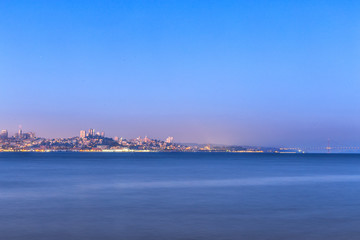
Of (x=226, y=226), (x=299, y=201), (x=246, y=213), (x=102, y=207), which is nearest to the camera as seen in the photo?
(x=226, y=226)

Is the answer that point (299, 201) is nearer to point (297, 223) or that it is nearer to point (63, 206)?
point (297, 223)

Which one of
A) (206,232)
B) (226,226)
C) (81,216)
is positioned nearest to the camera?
(206,232)

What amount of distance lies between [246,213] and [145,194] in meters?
11.3

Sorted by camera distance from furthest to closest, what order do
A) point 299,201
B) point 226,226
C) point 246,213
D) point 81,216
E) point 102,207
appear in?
1. point 299,201
2. point 102,207
3. point 246,213
4. point 81,216
5. point 226,226

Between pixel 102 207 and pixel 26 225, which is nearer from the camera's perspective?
pixel 26 225

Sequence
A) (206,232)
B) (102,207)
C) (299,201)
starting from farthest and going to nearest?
(299,201)
(102,207)
(206,232)

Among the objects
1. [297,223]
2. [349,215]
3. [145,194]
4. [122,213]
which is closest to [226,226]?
[297,223]

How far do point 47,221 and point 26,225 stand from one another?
3.84ft

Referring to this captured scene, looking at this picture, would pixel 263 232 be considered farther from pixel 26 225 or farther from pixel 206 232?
pixel 26 225

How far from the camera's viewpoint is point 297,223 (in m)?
20.2

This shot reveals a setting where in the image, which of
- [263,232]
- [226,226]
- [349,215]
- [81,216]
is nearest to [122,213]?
[81,216]

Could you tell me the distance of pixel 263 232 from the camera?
18109 mm

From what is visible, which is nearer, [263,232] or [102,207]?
[263,232]

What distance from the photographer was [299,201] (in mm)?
28891
